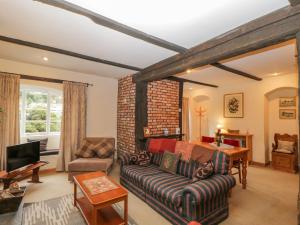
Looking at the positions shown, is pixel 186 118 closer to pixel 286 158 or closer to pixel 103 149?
pixel 286 158

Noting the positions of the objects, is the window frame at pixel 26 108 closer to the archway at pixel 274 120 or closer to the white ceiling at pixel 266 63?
the white ceiling at pixel 266 63

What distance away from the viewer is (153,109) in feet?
14.4

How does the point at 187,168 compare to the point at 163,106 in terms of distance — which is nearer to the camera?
the point at 187,168

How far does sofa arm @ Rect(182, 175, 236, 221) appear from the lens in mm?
1963

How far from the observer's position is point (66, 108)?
14.1 ft

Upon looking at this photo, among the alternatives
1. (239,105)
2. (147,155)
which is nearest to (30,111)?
(147,155)

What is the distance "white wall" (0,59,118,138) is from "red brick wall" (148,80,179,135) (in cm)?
146

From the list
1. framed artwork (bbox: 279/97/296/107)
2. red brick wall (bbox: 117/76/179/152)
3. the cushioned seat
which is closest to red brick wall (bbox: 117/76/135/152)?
red brick wall (bbox: 117/76/179/152)

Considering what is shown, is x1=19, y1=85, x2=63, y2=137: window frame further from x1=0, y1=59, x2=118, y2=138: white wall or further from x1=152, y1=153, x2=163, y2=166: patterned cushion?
x1=152, y1=153, x2=163, y2=166: patterned cushion

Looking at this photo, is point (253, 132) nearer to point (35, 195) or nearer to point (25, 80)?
point (35, 195)

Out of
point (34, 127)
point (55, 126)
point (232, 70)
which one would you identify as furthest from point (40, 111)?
point (232, 70)

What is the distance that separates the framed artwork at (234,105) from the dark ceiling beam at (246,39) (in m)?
3.49

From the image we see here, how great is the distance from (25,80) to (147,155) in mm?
3289

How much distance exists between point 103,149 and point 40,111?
196cm
